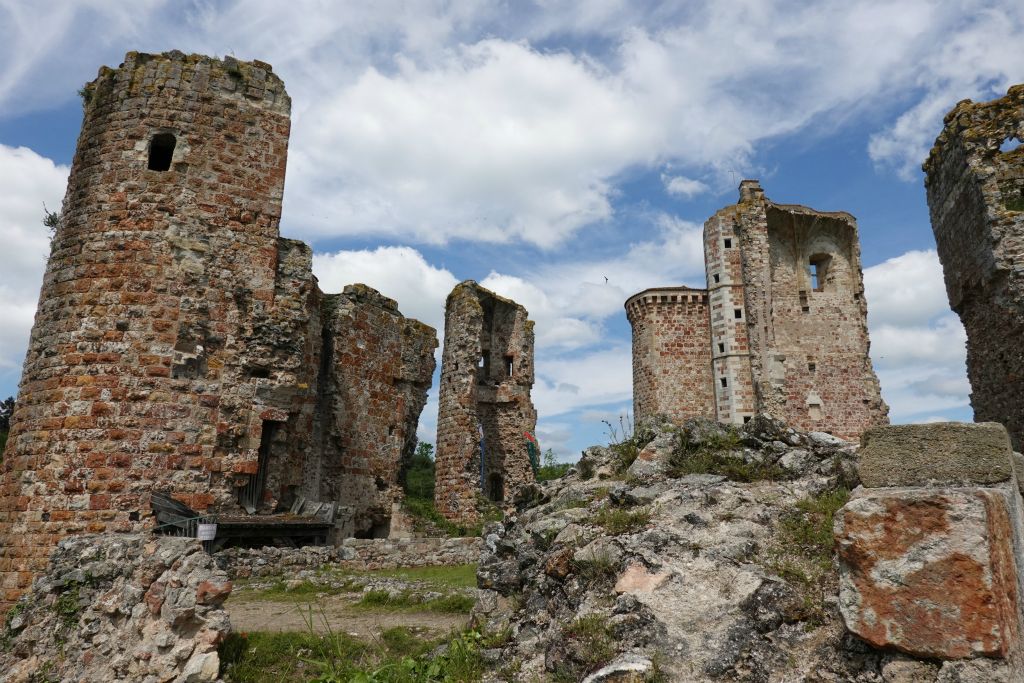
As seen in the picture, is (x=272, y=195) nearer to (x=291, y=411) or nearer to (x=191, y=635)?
(x=291, y=411)

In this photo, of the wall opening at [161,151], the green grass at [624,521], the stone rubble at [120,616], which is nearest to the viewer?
the green grass at [624,521]

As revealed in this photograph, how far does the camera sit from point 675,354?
2500cm

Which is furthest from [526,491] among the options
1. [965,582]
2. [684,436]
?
[965,582]

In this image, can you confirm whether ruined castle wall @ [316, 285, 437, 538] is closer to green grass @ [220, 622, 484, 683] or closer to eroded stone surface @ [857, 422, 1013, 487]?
green grass @ [220, 622, 484, 683]

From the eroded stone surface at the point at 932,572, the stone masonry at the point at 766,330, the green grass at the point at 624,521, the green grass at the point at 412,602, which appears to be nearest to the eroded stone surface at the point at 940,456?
the eroded stone surface at the point at 932,572

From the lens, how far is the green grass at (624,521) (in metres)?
3.90

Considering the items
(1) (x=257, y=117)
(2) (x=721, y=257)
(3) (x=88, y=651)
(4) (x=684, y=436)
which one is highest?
(2) (x=721, y=257)

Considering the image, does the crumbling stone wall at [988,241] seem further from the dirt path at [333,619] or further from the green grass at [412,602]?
the dirt path at [333,619]

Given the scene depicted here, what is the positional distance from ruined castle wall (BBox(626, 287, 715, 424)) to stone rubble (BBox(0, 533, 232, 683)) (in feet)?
66.5

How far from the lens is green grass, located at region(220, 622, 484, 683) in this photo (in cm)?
406

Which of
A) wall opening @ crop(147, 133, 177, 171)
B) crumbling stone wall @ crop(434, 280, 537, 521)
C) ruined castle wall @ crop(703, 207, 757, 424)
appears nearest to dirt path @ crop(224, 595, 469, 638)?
wall opening @ crop(147, 133, 177, 171)

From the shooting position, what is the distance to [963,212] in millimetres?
9250

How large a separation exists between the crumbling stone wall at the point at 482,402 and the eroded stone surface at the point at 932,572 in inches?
591

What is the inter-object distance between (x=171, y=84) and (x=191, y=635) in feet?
25.6
